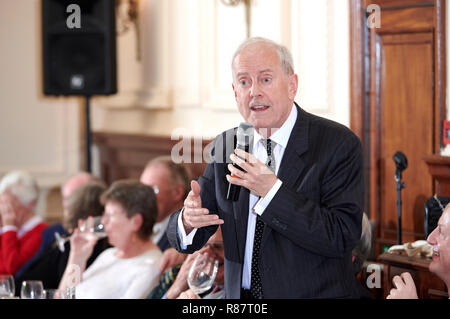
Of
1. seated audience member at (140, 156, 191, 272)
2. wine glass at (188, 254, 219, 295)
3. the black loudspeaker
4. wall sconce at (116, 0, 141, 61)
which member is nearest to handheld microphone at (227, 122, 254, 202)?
wine glass at (188, 254, 219, 295)

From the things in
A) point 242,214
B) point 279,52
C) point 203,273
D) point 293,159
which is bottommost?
point 203,273

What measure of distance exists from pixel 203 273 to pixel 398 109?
1.47 metres

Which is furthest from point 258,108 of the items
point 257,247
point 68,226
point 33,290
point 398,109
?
point 68,226

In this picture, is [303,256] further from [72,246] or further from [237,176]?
[72,246]

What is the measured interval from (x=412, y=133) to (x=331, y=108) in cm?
38

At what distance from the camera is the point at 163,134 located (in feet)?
16.3

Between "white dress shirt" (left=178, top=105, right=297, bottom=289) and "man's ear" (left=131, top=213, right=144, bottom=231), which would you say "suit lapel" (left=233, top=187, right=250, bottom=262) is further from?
"man's ear" (left=131, top=213, right=144, bottom=231)

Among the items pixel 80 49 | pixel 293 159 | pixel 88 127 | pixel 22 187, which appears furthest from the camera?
pixel 88 127

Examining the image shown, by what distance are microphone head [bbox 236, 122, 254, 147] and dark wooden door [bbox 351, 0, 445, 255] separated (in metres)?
1.44

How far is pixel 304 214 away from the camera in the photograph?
184 cm

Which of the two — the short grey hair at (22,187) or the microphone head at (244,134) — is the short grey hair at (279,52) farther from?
the short grey hair at (22,187)

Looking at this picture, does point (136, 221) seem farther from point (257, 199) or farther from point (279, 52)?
point (279, 52)

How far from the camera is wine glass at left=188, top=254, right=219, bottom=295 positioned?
2318 mm
